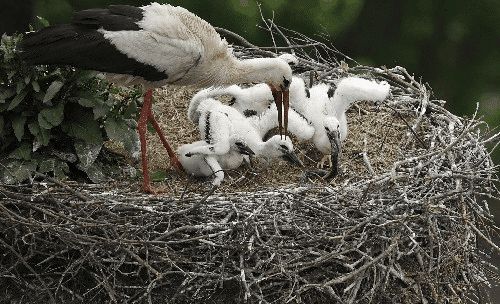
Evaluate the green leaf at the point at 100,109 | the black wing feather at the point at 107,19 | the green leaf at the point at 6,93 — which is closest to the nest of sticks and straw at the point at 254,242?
the green leaf at the point at 100,109

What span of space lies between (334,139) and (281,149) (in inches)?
9.4

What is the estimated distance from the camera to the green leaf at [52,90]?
4809mm

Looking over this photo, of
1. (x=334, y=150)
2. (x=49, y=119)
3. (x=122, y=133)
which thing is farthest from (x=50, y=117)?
(x=334, y=150)

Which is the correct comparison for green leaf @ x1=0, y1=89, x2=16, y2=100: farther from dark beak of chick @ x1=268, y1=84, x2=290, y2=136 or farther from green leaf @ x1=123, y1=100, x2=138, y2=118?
dark beak of chick @ x1=268, y1=84, x2=290, y2=136

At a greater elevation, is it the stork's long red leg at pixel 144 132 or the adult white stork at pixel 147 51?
the adult white stork at pixel 147 51

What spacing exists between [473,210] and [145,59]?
1.44 meters

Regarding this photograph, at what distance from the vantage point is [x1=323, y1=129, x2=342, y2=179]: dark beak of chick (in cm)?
→ 514

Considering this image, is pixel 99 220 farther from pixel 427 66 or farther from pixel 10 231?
pixel 427 66

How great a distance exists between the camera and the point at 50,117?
4.87m

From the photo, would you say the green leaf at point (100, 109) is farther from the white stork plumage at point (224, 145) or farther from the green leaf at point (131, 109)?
the white stork plumage at point (224, 145)

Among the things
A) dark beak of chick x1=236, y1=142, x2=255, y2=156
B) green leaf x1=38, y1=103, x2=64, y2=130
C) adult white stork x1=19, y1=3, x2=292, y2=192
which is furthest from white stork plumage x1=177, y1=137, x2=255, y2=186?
green leaf x1=38, y1=103, x2=64, y2=130

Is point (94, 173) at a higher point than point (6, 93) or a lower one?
lower

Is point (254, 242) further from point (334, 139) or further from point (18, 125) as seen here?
point (18, 125)

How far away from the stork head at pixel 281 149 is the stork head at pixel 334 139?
0.51 feet
